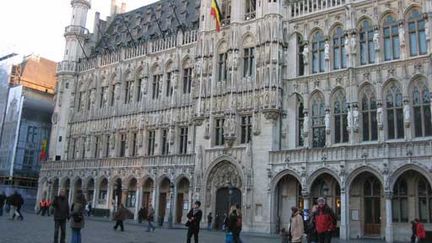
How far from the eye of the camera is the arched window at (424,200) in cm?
2805

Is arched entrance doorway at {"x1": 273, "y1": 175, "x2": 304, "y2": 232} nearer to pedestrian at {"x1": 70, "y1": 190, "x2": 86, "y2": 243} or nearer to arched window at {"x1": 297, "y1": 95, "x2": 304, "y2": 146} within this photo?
arched window at {"x1": 297, "y1": 95, "x2": 304, "y2": 146}

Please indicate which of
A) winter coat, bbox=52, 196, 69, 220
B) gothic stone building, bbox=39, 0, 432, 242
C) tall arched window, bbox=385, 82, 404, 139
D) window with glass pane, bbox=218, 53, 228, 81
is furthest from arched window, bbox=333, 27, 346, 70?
winter coat, bbox=52, 196, 69, 220

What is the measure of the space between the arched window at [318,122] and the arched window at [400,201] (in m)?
5.92

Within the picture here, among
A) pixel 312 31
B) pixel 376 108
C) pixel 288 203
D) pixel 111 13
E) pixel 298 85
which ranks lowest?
pixel 288 203

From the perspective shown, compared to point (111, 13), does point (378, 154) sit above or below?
below

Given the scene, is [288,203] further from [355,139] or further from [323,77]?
[323,77]

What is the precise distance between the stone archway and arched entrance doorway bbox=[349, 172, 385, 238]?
863 cm

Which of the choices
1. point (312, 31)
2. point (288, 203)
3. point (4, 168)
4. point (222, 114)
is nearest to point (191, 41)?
point (222, 114)

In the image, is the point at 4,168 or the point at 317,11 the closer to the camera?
the point at 317,11

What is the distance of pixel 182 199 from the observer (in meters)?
41.2

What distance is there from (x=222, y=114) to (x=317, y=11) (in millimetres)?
10818

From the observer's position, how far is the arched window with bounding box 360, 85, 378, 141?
102ft

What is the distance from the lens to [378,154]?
1150 inches

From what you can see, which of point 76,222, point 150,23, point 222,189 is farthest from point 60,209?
point 150,23
